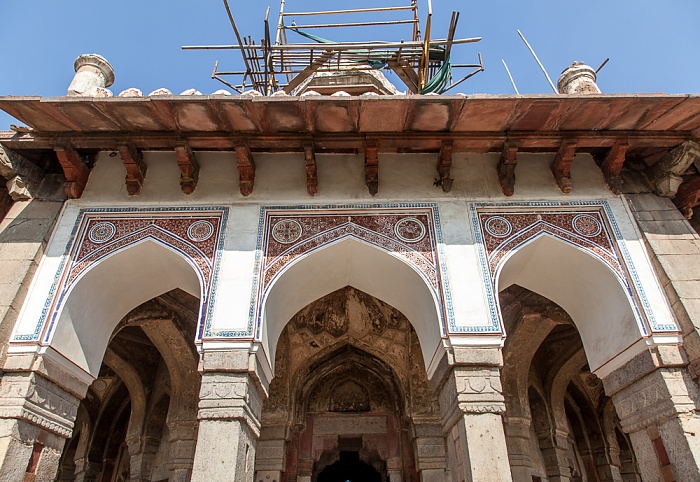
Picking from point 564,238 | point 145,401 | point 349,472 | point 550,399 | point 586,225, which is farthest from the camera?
point 349,472

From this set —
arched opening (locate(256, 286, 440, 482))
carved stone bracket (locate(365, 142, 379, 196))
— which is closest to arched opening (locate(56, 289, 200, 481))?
arched opening (locate(256, 286, 440, 482))

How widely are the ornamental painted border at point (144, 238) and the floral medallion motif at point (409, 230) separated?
1.90 m

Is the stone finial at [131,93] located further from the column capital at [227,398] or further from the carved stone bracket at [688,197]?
the carved stone bracket at [688,197]

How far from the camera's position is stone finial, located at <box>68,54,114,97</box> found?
18.6 feet

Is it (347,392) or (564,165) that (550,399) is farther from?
(564,165)

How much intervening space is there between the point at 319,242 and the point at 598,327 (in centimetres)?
316

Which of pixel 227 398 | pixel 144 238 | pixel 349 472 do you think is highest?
pixel 144 238

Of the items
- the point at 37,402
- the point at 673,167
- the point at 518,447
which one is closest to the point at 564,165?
the point at 673,167

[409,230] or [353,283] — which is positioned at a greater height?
[409,230]

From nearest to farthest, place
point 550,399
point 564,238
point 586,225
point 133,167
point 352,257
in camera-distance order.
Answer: point 564,238 < point 586,225 < point 133,167 < point 352,257 < point 550,399

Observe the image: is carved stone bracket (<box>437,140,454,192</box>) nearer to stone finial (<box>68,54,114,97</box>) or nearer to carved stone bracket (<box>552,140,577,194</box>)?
carved stone bracket (<box>552,140,577,194</box>)

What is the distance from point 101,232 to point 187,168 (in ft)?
3.75

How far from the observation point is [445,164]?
18.6 feet

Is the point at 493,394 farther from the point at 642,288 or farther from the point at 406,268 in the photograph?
the point at 642,288
